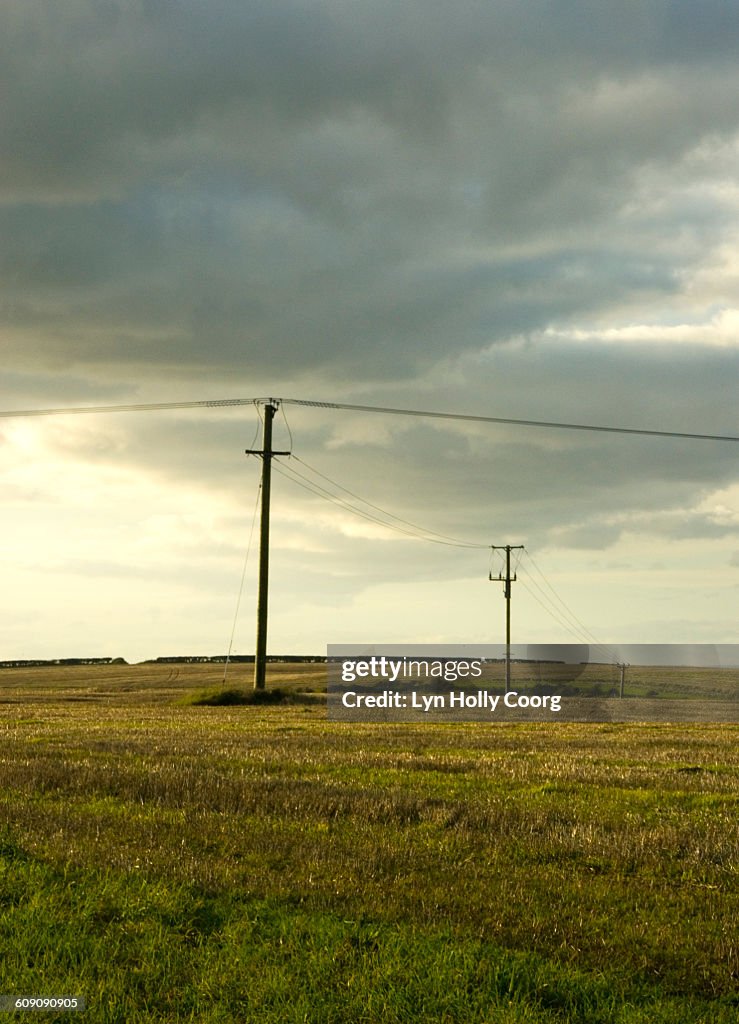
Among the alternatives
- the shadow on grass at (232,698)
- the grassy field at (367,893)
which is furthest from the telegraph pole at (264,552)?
the grassy field at (367,893)

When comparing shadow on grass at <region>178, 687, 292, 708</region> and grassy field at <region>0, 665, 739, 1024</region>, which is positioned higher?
grassy field at <region>0, 665, 739, 1024</region>

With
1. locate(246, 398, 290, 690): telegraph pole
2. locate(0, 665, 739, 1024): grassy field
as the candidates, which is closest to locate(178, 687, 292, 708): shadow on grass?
locate(246, 398, 290, 690): telegraph pole

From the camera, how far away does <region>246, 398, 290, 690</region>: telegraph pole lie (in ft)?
167

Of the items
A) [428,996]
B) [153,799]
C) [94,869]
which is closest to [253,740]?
[153,799]

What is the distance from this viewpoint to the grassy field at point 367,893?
23.0ft

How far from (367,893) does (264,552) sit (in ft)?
141

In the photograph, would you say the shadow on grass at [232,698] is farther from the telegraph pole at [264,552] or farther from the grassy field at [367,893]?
the grassy field at [367,893]

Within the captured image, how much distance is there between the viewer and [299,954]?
7.64 m

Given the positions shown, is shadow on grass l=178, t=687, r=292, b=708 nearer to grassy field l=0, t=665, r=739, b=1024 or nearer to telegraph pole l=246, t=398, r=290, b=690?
telegraph pole l=246, t=398, r=290, b=690

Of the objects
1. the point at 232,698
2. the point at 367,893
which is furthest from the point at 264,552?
the point at 367,893

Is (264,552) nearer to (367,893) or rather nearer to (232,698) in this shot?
(232,698)

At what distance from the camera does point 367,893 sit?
29.8 feet

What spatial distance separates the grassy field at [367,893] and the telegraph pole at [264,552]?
33.2 meters

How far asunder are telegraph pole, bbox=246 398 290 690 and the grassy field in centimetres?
3318
